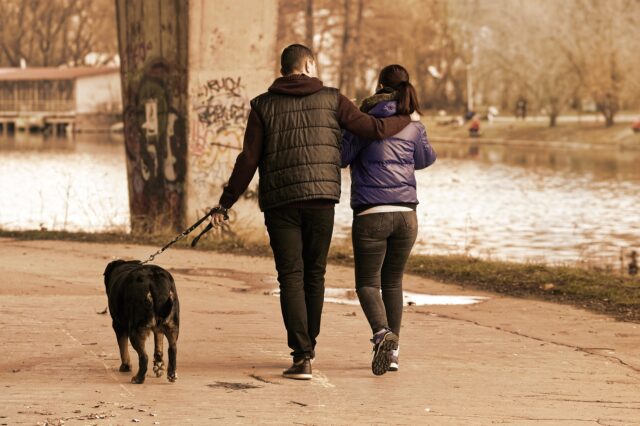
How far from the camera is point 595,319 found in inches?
429

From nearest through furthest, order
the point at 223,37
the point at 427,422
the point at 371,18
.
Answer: the point at 427,422 → the point at 223,37 → the point at 371,18

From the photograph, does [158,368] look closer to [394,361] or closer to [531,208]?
[394,361]

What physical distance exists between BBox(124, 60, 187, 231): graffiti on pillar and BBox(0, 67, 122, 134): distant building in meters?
79.3

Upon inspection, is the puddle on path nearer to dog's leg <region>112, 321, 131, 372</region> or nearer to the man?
the man

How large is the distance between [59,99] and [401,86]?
9655cm

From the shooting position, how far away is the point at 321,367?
8.30 meters

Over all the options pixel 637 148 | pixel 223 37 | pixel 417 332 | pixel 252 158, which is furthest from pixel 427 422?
pixel 637 148

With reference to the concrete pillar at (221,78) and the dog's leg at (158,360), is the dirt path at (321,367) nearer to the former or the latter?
the dog's leg at (158,360)

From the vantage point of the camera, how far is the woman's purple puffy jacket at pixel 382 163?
26.4 ft

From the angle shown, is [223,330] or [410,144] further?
[223,330]

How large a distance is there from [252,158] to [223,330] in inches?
90.7

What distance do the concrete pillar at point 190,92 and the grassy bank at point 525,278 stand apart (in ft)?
4.34

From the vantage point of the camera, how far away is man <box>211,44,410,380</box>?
772 cm

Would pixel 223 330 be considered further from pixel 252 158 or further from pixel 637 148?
pixel 637 148
